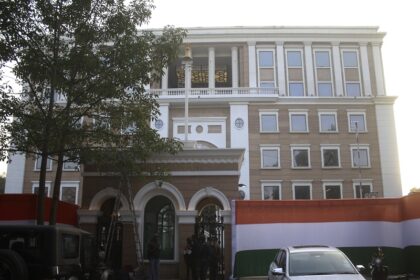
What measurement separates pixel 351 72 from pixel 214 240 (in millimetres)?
44785

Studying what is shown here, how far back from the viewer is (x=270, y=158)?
52969 millimetres

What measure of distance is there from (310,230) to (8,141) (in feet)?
38.6

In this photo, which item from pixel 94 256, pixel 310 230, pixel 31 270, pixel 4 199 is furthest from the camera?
pixel 310 230

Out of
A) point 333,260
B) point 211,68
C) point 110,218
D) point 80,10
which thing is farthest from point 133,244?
point 211,68

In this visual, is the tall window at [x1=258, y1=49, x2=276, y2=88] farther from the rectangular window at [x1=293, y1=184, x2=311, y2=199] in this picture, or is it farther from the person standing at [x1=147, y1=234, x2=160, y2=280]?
the person standing at [x1=147, y1=234, x2=160, y2=280]

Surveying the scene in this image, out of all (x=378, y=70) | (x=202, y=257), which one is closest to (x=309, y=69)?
(x=378, y=70)

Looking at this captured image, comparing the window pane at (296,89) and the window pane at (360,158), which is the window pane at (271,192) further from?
the window pane at (296,89)

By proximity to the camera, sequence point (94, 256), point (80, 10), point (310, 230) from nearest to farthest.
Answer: point (94, 256)
point (80, 10)
point (310, 230)

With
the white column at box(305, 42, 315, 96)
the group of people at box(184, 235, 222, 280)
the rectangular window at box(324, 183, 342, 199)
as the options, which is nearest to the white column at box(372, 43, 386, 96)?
the white column at box(305, 42, 315, 96)

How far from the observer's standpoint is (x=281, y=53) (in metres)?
59.0

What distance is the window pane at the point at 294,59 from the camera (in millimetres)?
59031

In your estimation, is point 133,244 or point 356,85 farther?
point 356,85

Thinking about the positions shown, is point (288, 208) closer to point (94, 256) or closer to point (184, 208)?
point (184, 208)

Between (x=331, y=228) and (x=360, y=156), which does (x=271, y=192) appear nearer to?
(x=360, y=156)
